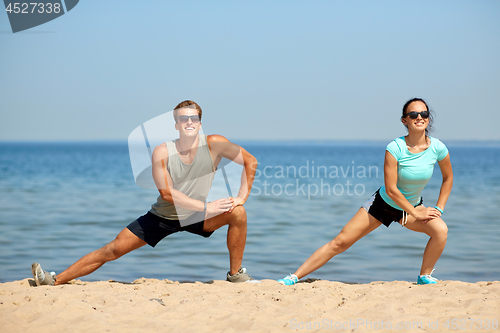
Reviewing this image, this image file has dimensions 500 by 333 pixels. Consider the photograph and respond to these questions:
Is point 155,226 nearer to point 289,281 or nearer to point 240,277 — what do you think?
point 240,277

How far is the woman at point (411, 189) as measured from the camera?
4.62m

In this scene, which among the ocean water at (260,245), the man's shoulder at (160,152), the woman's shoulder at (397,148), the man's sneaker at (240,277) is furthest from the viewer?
the ocean water at (260,245)

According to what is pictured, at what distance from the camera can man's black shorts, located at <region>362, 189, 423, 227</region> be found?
15.7ft

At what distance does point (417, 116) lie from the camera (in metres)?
4.61

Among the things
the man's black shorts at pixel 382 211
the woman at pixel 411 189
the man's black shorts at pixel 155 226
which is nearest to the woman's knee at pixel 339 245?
the woman at pixel 411 189

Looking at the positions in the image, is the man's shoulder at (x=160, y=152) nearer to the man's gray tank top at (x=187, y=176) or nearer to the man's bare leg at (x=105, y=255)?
the man's gray tank top at (x=187, y=176)

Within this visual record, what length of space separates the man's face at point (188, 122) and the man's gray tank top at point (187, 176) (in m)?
0.13

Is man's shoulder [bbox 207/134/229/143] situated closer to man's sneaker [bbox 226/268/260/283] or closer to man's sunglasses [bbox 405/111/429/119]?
man's sneaker [bbox 226/268/260/283]

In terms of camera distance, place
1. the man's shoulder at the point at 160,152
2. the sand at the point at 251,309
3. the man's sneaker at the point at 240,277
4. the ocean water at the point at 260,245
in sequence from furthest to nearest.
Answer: the ocean water at the point at 260,245, the man's sneaker at the point at 240,277, the man's shoulder at the point at 160,152, the sand at the point at 251,309

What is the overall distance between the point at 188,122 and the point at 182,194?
0.78 meters

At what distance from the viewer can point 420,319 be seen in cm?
344

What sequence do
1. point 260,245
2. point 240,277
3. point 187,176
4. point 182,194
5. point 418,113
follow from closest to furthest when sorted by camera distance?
point 418,113, point 182,194, point 187,176, point 240,277, point 260,245

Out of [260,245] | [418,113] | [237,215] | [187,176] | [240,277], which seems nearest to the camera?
[418,113]

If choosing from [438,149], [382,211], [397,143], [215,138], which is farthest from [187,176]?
[438,149]
